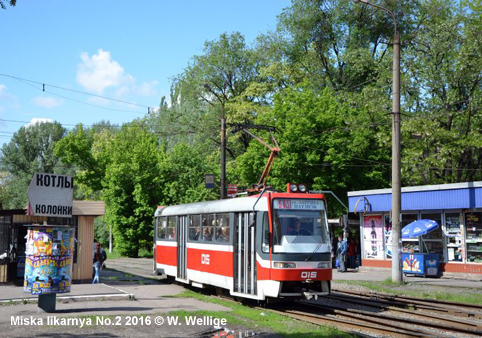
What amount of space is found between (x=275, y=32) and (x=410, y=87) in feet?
62.0

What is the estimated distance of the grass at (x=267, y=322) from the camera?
1153 cm

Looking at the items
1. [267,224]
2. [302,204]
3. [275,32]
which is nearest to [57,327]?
[267,224]

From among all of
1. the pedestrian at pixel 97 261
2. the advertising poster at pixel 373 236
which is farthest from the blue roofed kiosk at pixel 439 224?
the pedestrian at pixel 97 261

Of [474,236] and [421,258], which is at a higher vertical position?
[474,236]

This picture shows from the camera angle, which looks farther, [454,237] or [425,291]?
[454,237]

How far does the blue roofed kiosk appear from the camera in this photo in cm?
2494

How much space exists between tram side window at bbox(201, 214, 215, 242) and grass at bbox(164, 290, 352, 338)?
308cm

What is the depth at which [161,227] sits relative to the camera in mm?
23625

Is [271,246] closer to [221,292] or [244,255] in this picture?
[244,255]

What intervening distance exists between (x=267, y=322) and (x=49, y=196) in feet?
21.0

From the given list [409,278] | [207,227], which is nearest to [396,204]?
[409,278]

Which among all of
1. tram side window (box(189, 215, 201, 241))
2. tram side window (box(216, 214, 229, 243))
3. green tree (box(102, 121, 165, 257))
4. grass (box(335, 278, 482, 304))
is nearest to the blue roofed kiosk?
grass (box(335, 278, 482, 304))

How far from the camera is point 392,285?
2178cm

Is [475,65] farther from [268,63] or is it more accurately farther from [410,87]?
[268,63]
